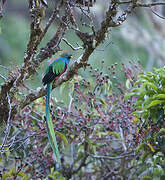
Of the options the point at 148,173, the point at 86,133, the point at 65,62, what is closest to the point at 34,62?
the point at 65,62

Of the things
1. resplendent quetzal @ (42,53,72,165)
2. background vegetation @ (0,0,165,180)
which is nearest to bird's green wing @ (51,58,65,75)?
resplendent quetzal @ (42,53,72,165)

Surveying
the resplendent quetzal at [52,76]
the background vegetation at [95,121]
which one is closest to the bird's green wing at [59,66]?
the resplendent quetzal at [52,76]

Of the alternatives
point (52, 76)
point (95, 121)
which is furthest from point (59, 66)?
point (95, 121)

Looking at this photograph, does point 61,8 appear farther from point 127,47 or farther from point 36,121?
point 127,47

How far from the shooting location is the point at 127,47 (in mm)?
8297

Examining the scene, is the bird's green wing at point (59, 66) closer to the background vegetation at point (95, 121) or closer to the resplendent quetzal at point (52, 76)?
the resplendent quetzal at point (52, 76)

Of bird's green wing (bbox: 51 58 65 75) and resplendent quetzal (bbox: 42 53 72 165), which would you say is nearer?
resplendent quetzal (bbox: 42 53 72 165)

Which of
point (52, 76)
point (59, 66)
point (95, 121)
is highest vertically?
point (59, 66)

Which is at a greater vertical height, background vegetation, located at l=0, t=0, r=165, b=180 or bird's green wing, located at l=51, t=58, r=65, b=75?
bird's green wing, located at l=51, t=58, r=65, b=75

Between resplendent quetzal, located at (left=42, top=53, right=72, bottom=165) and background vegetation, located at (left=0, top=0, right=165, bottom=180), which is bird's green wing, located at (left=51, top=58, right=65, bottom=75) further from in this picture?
background vegetation, located at (left=0, top=0, right=165, bottom=180)

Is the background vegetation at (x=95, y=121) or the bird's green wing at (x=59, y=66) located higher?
the bird's green wing at (x=59, y=66)

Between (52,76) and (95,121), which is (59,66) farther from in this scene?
(95,121)

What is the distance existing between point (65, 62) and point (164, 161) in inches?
44.4

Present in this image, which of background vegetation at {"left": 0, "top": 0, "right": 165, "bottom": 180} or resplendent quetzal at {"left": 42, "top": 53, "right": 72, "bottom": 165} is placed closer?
resplendent quetzal at {"left": 42, "top": 53, "right": 72, "bottom": 165}
